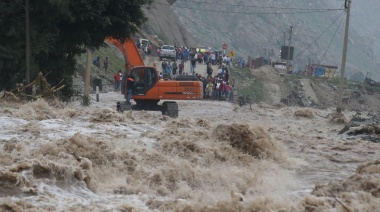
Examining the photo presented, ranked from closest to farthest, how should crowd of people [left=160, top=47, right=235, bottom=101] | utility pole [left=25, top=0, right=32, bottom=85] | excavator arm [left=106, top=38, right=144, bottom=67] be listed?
utility pole [left=25, top=0, right=32, bottom=85]
excavator arm [left=106, top=38, right=144, bottom=67]
crowd of people [left=160, top=47, right=235, bottom=101]

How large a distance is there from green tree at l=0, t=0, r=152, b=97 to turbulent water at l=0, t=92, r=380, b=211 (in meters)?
4.30

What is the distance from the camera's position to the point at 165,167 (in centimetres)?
1470

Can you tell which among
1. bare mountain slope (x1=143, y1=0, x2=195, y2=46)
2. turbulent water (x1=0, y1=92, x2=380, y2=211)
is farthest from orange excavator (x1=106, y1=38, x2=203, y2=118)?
bare mountain slope (x1=143, y1=0, x2=195, y2=46)

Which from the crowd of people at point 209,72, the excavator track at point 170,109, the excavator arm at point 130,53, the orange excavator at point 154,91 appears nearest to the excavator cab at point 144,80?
the orange excavator at point 154,91

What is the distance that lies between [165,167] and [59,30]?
559 inches

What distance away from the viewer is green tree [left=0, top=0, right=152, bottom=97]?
1025 inches

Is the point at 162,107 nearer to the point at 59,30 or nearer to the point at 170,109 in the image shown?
the point at 170,109

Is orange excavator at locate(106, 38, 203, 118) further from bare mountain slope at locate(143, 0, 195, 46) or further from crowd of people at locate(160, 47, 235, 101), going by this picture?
bare mountain slope at locate(143, 0, 195, 46)

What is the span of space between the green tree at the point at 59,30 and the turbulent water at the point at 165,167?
4304 millimetres

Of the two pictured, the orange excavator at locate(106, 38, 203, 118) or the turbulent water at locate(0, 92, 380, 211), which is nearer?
the turbulent water at locate(0, 92, 380, 211)

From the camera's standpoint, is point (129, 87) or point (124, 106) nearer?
point (124, 106)

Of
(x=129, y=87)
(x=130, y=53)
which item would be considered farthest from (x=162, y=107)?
(x=130, y=53)

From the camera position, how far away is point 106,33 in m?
29.2

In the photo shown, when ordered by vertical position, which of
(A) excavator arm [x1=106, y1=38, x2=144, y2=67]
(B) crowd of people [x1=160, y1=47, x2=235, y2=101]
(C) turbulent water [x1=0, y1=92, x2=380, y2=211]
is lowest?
(B) crowd of people [x1=160, y1=47, x2=235, y2=101]
